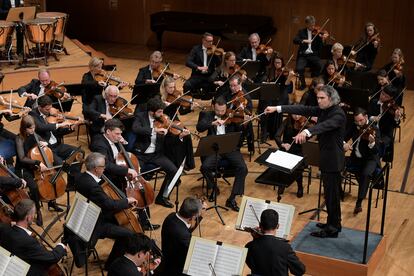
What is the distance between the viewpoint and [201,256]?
605cm

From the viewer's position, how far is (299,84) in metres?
14.4

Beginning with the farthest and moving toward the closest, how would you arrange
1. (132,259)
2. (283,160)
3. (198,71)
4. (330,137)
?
(198,71) → (283,160) → (330,137) → (132,259)

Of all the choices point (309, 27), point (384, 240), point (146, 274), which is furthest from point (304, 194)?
point (309, 27)

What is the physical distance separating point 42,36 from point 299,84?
5.03 m

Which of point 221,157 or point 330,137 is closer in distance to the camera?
point 330,137

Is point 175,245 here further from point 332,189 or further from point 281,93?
point 281,93

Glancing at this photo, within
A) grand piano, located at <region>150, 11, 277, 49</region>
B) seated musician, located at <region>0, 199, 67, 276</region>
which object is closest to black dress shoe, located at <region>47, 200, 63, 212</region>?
seated musician, located at <region>0, 199, 67, 276</region>

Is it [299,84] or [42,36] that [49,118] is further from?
[299,84]

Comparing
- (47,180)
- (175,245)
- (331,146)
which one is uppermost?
(331,146)

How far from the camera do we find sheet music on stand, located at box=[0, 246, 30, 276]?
557 cm

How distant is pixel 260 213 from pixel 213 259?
1.08 m

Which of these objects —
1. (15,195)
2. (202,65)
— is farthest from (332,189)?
(202,65)

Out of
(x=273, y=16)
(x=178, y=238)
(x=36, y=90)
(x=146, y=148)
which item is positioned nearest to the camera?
(x=178, y=238)

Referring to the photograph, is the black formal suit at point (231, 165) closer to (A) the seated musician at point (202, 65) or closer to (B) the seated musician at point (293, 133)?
(B) the seated musician at point (293, 133)
